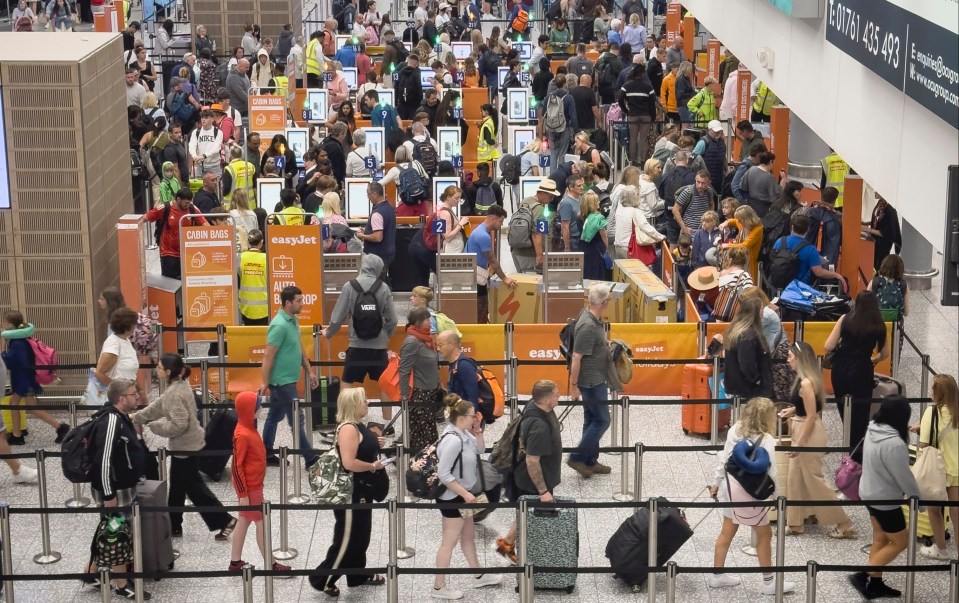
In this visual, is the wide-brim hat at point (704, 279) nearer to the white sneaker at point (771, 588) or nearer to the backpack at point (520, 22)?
the white sneaker at point (771, 588)

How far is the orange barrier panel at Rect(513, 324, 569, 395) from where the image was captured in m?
13.8

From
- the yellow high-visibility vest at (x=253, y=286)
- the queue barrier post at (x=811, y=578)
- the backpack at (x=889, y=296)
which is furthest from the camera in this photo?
the yellow high-visibility vest at (x=253, y=286)

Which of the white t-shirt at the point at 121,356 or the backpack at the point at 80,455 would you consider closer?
the backpack at the point at 80,455

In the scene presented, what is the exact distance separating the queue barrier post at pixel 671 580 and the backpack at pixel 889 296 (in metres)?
5.18

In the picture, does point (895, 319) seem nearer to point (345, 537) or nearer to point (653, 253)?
point (653, 253)

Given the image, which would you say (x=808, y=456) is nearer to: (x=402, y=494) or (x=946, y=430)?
(x=946, y=430)

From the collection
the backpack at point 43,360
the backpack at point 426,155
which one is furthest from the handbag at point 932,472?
the backpack at point 426,155

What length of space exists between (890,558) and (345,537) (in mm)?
3653

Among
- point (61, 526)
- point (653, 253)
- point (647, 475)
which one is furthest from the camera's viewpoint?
point (653, 253)

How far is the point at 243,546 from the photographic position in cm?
1082

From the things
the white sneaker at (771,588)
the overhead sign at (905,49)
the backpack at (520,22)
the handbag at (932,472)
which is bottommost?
the white sneaker at (771,588)

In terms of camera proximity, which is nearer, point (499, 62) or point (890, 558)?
point (890, 558)

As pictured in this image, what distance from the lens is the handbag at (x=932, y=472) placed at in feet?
32.6

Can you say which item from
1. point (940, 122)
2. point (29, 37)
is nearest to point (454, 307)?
point (29, 37)
